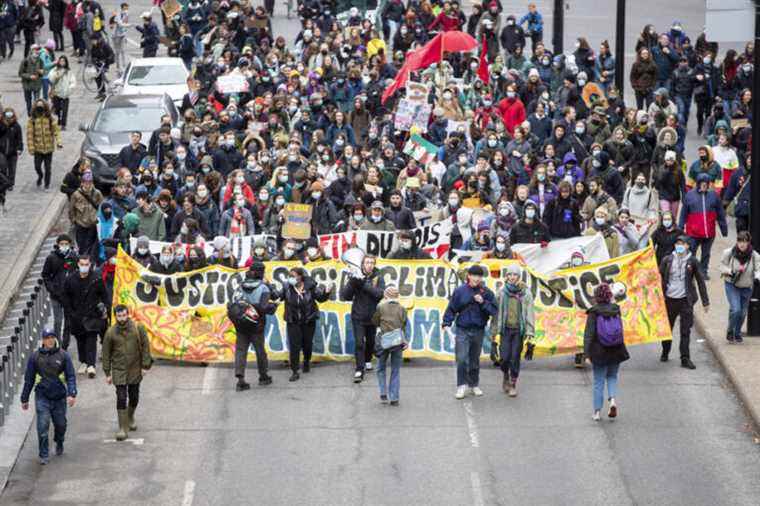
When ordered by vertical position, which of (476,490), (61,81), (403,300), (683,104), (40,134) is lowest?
(476,490)

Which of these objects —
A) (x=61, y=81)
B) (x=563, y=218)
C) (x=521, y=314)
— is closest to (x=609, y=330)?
(x=521, y=314)

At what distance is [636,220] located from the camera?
27109mm

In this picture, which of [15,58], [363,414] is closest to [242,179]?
[363,414]

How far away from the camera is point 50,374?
19.4m

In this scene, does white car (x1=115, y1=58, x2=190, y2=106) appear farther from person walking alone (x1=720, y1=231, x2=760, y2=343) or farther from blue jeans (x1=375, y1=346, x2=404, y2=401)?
blue jeans (x1=375, y1=346, x2=404, y2=401)

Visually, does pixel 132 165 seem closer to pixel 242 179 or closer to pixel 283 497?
pixel 242 179

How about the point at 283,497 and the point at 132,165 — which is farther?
the point at 132,165

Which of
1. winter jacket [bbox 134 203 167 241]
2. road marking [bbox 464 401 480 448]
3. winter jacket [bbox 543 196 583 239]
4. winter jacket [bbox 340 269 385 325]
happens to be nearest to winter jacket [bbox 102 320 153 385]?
winter jacket [bbox 340 269 385 325]

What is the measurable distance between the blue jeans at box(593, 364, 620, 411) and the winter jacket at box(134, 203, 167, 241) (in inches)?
300

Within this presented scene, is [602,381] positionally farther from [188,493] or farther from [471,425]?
[188,493]

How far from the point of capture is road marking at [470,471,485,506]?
1788cm

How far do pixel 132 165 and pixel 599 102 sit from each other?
8.31 meters

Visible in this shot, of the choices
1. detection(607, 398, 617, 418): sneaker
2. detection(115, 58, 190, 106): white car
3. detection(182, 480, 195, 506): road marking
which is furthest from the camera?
detection(115, 58, 190, 106): white car

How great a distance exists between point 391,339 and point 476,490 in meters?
3.17
